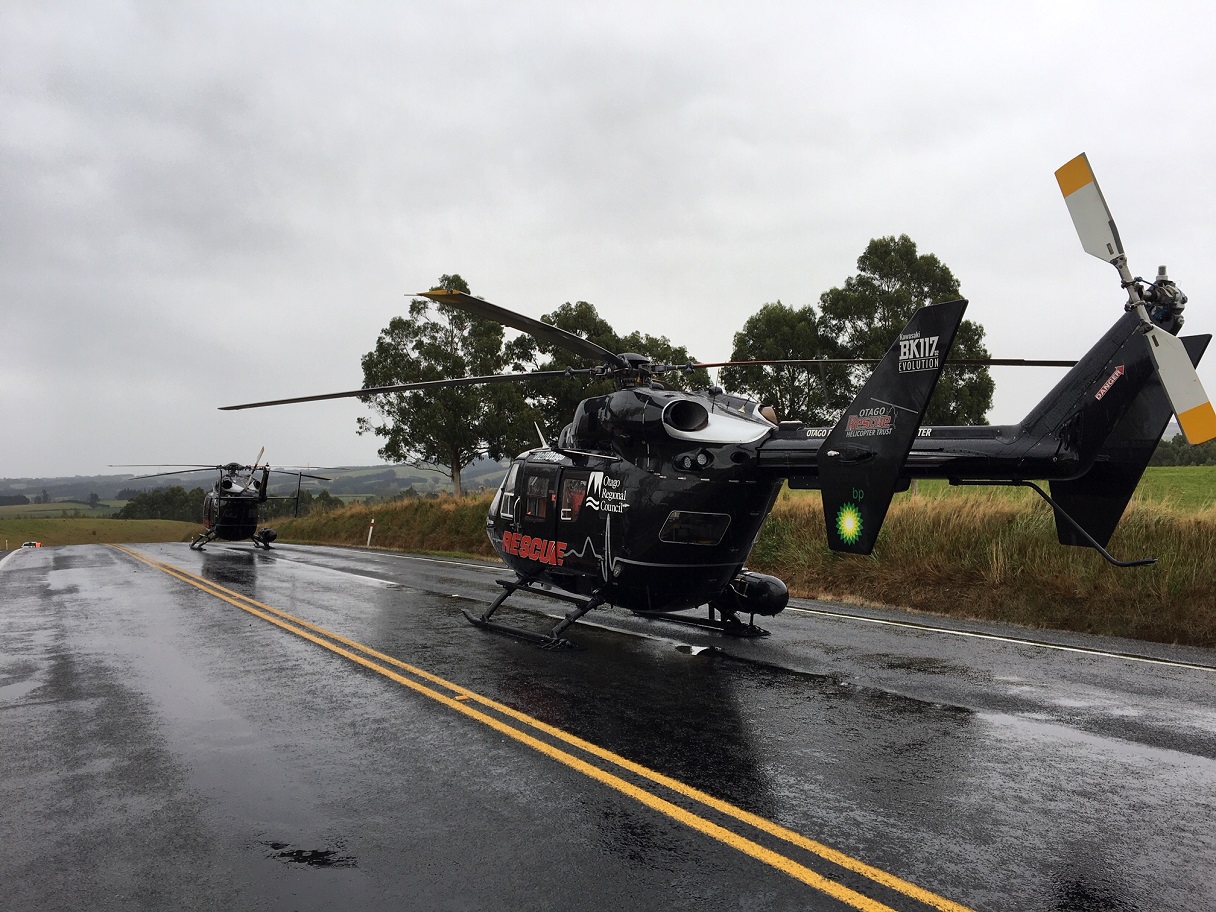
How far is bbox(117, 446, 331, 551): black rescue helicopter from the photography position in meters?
27.0

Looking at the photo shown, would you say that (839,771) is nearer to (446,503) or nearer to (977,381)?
(446,503)

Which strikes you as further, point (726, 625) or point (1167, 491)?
point (1167, 491)

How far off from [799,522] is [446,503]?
19398 mm

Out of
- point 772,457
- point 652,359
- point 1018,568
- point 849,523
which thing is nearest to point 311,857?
point 849,523

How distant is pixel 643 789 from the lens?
4805 mm

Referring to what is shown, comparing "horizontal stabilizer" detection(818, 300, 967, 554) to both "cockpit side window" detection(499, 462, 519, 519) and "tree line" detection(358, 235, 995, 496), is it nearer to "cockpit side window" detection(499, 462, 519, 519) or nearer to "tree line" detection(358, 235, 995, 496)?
"cockpit side window" detection(499, 462, 519, 519)

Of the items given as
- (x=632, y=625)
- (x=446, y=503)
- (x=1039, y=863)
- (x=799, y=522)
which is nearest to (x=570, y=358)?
(x=446, y=503)

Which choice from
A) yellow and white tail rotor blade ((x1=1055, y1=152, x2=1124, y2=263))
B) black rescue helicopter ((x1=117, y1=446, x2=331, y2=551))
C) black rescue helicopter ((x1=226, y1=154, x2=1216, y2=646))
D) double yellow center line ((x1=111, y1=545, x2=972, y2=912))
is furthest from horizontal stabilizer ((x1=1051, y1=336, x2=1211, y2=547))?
black rescue helicopter ((x1=117, y1=446, x2=331, y2=551))

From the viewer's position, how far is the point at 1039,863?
3.84 m

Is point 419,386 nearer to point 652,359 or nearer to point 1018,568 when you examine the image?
point 1018,568

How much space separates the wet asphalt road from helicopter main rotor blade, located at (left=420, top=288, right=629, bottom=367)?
340 centimetres

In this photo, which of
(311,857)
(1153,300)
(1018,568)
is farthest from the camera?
(1018,568)

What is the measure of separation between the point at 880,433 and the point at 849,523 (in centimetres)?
84

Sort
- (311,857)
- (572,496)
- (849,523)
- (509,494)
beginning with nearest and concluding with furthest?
(311,857) < (849,523) < (572,496) < (509,494)
